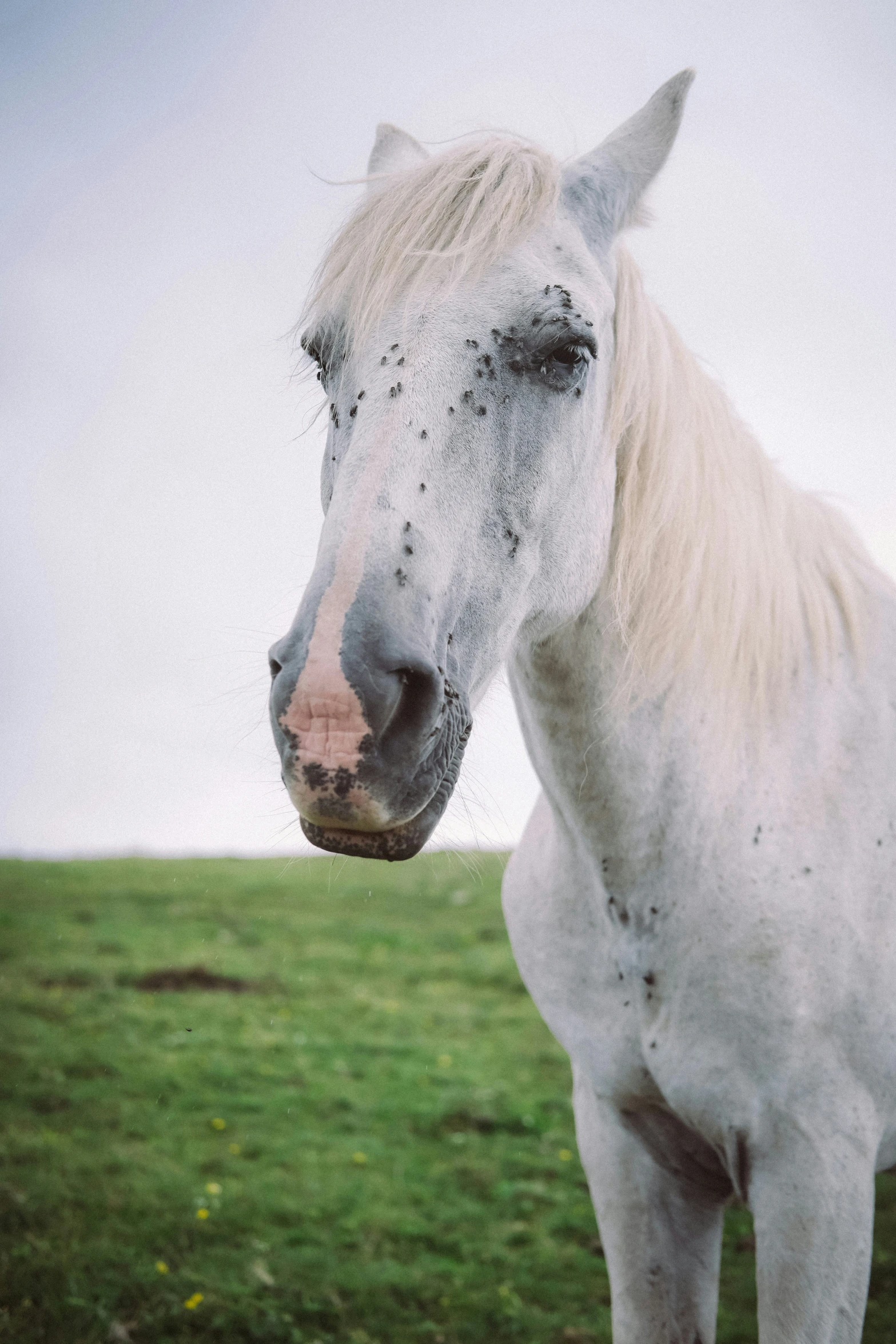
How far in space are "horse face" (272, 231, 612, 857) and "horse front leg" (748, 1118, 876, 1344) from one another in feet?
3.77

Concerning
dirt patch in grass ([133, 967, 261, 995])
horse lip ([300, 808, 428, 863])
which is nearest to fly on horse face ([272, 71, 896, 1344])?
horse lip ([300, 808, 428, 863])

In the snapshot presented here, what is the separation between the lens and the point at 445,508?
164cm

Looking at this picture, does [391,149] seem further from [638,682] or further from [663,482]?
[638,682]

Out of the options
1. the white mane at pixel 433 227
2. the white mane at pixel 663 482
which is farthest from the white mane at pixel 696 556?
the white mane at pixel 433 227

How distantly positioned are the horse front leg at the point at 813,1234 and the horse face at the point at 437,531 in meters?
1.15

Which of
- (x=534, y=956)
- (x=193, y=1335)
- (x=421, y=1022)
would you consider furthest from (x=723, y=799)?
(x=421, y=1022)

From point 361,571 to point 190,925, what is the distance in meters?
9.16

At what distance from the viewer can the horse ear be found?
2039 mm

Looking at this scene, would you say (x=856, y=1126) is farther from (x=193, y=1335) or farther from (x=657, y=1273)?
(x=193, y=1335)

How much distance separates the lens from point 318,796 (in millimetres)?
1422

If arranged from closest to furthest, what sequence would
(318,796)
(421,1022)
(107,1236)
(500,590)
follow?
1. (318,796)
2. (500,590)
3. (107,1236)
4. (421,1022)

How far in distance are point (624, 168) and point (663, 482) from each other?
709 mm

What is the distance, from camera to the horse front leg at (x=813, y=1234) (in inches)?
75.6

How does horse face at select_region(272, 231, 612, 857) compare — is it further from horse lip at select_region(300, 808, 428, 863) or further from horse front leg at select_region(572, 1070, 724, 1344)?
horse front leg at select_region(572, 1070, 724, 1344)
